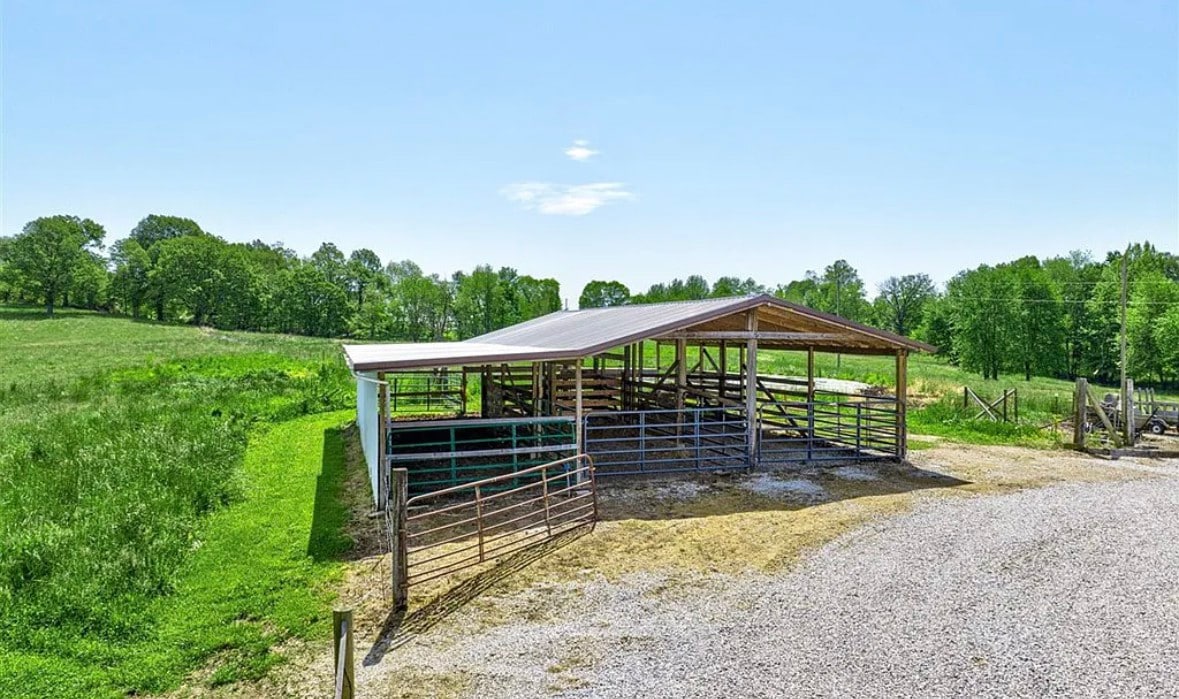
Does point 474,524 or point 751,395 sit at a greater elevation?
point 751,395

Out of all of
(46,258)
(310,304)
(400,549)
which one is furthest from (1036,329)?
(46,258)

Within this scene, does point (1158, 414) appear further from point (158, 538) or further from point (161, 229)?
point (161, 229)

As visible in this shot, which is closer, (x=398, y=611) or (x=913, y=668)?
(x=913, y=668)

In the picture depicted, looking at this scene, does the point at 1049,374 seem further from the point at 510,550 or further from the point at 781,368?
the point at 510,550

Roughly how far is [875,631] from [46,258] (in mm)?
79316

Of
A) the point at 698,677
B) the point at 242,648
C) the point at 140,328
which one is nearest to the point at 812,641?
the point at 698,677

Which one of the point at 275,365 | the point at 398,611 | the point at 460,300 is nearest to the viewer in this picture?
the point at 398,611

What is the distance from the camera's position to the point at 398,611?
6.13 metres

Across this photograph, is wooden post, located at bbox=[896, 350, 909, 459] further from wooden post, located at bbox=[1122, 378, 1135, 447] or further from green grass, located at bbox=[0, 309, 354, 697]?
green grass, located at bbox=[0, 309, 354, 697]

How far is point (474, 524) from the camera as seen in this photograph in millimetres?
8703

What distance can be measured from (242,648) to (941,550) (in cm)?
748

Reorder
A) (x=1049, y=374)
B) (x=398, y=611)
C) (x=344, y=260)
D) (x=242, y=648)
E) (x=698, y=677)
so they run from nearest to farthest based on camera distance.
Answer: (x=698, y=677)
(x=242, y=648)
(x=398, y=611)
(x=1049, y=374)
(x=344, y=260)

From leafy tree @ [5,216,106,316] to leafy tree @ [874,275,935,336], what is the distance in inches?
3370

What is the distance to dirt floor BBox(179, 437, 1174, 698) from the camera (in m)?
5.12
